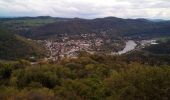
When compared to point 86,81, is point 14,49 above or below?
below

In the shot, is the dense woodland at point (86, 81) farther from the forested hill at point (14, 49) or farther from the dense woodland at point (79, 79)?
the forested hill at point (14, 49)

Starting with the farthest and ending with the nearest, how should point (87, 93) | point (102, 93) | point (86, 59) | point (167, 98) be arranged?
point (86, 59) < point (87, 93) < point (102, 93) < point (167, 98)

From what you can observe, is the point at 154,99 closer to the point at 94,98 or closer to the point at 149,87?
the point at 149,87

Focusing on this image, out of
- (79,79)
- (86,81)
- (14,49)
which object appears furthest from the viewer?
(14,49)

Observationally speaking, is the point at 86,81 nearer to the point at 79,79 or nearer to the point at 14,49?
the point at 79,79

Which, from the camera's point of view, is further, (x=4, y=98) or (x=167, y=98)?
(x=4, y=98)

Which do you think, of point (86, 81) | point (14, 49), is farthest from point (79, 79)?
point (14, 49)

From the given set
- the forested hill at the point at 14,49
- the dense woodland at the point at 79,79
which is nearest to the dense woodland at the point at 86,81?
the dense woodland at the point at 79,79

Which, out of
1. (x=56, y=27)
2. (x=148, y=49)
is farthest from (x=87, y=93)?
(x=56, y=27)
